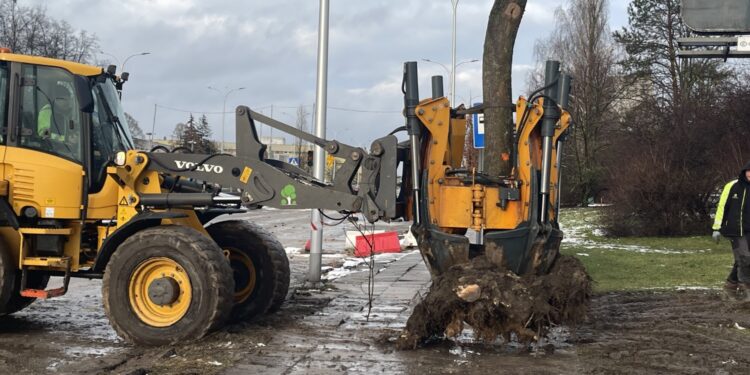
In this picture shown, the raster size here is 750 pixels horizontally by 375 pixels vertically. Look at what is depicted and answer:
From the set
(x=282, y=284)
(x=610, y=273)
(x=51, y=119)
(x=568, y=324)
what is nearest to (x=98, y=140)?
(x=51, y=119)

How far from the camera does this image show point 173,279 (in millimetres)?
7703

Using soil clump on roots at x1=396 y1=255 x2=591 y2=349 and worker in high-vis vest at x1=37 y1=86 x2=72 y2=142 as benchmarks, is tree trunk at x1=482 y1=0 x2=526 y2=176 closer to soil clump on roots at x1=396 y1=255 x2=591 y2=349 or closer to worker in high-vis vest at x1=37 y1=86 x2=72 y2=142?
soil clump on roots at x1=396 y1=255 x2=591 y2=349

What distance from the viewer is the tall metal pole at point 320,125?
12312 millimetres

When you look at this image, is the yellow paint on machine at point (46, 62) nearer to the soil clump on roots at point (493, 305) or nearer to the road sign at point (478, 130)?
the soil clump on roots at point (493, 305)

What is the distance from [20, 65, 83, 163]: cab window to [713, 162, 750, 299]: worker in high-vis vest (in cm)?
812

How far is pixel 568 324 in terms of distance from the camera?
7.25m

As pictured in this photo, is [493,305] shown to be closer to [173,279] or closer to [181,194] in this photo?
[173,279]

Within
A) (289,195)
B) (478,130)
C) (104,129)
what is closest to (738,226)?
(478,130)

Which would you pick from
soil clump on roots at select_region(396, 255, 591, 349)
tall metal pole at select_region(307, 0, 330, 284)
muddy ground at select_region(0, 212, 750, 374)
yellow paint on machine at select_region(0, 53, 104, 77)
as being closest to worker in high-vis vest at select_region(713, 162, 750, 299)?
muddy ground at select_region(0, 212, 750, 374)

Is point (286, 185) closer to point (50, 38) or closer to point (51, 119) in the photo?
point (51, 119)

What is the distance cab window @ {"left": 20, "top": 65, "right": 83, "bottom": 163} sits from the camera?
27.0 feet

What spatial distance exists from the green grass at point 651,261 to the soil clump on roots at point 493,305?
279 cm

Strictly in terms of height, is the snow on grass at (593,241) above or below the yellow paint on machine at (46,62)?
below

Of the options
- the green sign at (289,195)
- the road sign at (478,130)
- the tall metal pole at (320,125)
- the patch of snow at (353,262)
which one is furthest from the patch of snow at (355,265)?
the green sign at (289,195)
